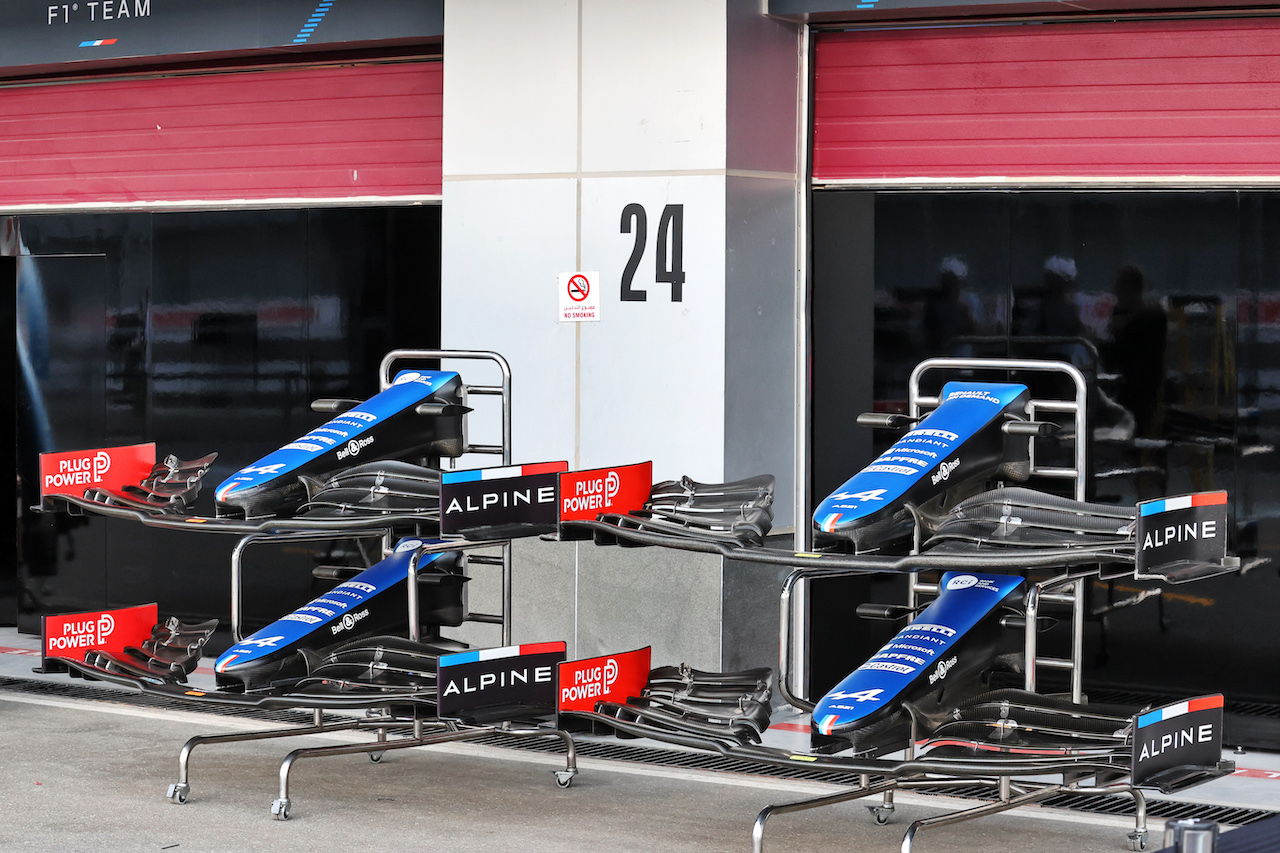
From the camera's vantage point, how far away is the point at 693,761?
608 cm

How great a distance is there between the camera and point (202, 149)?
8.05m

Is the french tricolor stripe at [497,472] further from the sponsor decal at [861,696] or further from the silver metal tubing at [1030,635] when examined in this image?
the silver metal tubing at [1030,635]

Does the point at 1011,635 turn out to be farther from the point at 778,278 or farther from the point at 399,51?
the point at 399,51

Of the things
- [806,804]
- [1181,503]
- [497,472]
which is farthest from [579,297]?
[1181,503]

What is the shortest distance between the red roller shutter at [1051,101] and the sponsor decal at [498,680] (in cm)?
271

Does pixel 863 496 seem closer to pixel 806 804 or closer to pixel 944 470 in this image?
pixel 944 470

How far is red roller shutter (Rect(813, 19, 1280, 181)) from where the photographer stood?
6.06 metres

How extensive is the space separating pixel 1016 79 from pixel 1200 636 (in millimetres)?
2257

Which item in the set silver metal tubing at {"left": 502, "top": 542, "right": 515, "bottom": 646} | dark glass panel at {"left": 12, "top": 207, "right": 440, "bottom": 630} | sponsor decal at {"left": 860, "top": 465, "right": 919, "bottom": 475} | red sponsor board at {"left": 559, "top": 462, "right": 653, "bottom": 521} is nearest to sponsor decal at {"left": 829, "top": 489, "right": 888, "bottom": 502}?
sponsor decal at {"left": 860, "top": 465, "right": 919, "bottom": 475}

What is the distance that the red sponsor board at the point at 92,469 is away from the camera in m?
5.75

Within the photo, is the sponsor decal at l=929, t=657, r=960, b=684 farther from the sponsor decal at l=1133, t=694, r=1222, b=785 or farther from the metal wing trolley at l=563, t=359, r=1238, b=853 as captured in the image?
the sponsor decal at l=1133, t=694, r=1222, b=785

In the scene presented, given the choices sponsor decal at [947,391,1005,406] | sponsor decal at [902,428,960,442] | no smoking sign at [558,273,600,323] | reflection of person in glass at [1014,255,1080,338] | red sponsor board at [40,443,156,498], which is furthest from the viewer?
no smoking sign at [558,273,600,323]

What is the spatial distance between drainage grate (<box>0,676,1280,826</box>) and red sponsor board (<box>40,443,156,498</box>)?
824 mm

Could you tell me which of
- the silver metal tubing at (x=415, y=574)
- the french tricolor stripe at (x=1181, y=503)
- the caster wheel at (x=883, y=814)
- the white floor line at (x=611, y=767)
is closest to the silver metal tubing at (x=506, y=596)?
the silver metal tubing at (x=415, y=574)
